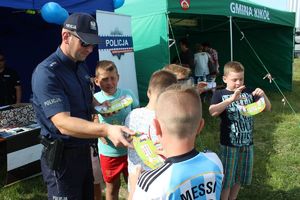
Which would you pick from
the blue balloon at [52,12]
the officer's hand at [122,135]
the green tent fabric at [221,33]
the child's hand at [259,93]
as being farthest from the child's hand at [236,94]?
the green tent fabric at [221,33]

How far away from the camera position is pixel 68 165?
2.17 metres

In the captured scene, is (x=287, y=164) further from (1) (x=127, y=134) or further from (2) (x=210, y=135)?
(1) (x=127, y=134)

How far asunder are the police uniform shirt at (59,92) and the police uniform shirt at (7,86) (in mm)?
3675

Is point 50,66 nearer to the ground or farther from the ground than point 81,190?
farther from the ground

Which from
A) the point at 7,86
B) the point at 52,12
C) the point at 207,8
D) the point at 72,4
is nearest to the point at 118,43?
the point at 72,4

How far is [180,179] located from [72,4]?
4151mm

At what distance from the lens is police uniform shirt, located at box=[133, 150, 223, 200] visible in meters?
1.33

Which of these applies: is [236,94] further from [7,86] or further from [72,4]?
[7,86]

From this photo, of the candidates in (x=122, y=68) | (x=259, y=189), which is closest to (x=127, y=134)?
(x=259, y=189)

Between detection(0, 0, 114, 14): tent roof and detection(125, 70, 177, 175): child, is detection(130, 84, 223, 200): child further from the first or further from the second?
detection(0, 0, 114, 14): tent roof

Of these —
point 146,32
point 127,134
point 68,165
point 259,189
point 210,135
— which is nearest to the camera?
point 127,134

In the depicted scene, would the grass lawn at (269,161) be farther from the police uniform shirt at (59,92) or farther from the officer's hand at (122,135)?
the officer's hand at (122,135)

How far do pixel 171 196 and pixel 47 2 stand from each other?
152 inches

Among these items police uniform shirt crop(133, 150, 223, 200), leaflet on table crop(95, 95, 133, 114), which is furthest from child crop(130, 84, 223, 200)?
leaflet on table crop(95, 95, 133, 114)
